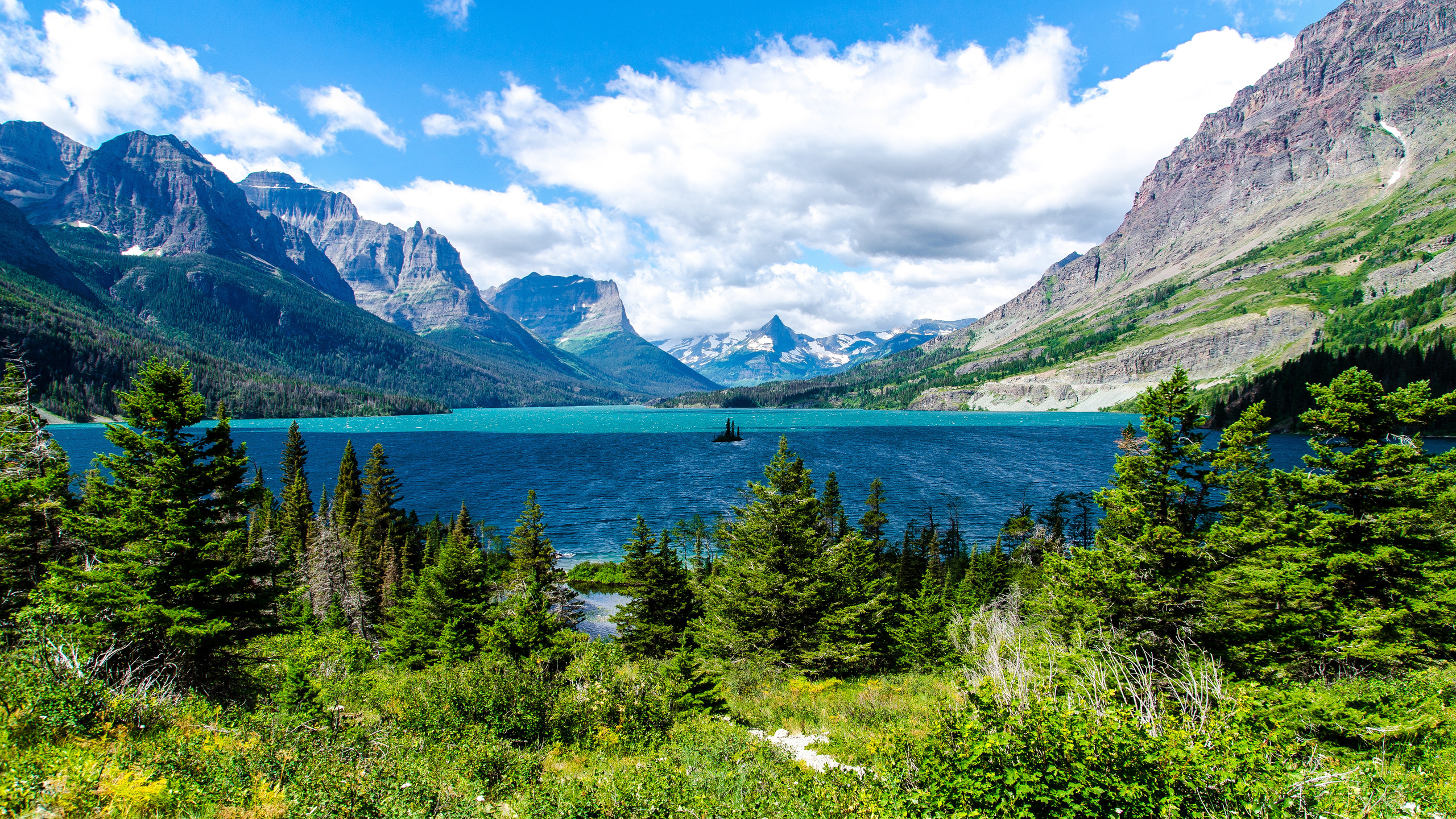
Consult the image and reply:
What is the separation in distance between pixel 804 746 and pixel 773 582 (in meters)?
11.1

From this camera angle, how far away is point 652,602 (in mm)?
37000

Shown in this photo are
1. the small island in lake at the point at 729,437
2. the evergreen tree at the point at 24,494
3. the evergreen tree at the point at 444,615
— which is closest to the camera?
the evergreen tree at the point at 24,494

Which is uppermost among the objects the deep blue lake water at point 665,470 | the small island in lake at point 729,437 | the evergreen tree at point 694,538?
the small island in lake at point 729,437

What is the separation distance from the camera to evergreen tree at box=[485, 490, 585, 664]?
89.6ft

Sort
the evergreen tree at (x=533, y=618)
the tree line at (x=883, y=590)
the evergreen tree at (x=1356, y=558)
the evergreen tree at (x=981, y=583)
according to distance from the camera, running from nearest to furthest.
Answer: the evergreen tree at (x=1356, y=558)
the tree line at (x=883, y=590)
the evergreen tree at (x=533, y=618)
the evergreen tree at (x=981, y=583)

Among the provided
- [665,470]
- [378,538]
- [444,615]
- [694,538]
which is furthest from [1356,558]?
[665,470]

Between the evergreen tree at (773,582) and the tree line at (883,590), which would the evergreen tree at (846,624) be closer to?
the tree line at (883,590)

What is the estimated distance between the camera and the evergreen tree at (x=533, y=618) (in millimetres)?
27297

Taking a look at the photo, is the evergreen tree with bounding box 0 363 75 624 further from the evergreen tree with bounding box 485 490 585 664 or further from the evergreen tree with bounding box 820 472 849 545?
the evergreen tree with bounding box 820 472 849 545

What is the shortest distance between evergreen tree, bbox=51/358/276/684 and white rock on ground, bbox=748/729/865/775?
18505 mm

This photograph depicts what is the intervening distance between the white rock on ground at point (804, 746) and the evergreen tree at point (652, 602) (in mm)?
18914

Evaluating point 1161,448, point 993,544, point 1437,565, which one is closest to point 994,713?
point 1161,448

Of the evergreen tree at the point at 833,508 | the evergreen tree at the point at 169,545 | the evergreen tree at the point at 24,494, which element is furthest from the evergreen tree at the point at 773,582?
the evergreen tree at the point at 24,494

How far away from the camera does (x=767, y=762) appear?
13.0 m
